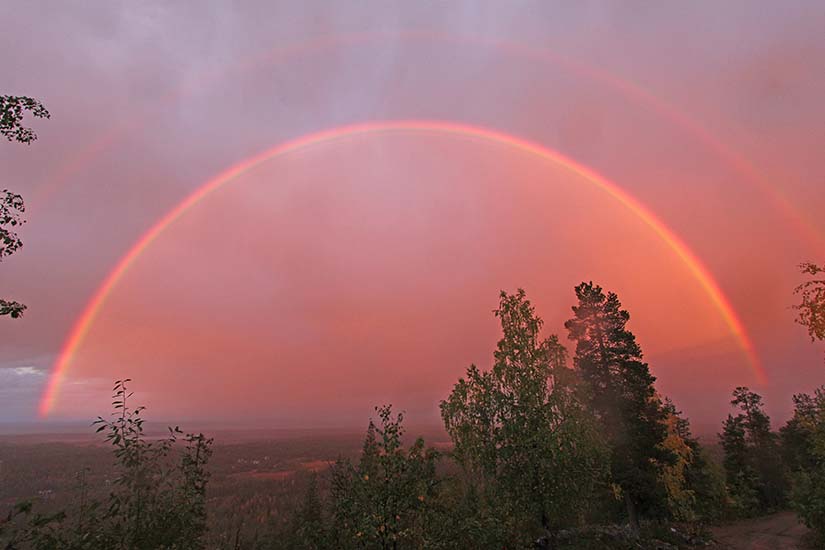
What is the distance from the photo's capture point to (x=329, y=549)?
9.90 meters

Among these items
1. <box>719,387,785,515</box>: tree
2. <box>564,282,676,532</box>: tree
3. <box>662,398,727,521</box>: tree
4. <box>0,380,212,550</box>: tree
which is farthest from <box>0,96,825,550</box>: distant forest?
<box>719,387,785,515</box>: tree

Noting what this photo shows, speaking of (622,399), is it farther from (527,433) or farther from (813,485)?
(527,433)

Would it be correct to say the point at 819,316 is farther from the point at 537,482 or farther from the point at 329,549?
the point at 329,549

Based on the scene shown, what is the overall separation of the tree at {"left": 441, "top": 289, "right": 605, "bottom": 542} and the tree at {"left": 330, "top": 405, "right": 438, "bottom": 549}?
11.9 ft

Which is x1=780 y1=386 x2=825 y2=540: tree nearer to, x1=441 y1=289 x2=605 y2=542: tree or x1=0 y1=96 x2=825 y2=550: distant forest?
x1=0 y1=96 x2=825 y2=550: distant forest

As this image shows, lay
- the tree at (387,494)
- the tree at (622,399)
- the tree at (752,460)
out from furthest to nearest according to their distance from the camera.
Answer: the tree at (752,460) → the tree at (622,399) → the tree at (387,494)

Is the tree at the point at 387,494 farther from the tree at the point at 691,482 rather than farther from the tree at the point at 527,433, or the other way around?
the tree at the point at 691,482

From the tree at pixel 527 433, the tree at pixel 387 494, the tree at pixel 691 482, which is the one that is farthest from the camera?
the tree at pixel 691 482

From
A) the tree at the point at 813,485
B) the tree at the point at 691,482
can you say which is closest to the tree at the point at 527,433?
the tree at the point at 813,485

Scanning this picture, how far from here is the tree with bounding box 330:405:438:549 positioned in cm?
865

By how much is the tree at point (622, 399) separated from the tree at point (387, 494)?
22.2 m

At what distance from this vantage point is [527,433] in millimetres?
12961

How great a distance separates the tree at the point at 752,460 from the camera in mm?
52062

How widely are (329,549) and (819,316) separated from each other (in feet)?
52.5
